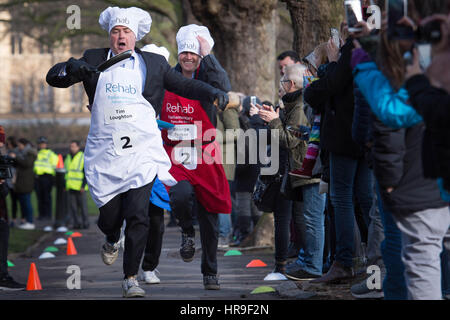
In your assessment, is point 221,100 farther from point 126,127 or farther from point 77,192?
point 77,192

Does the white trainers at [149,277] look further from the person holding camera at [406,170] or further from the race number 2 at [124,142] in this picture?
the person holding camera at [406,170]

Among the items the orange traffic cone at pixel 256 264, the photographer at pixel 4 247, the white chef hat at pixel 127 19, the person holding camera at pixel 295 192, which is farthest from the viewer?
the orange traffic cone at pixel 256 264

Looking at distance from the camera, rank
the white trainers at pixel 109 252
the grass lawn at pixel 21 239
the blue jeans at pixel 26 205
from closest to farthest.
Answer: the white trainers at pixel 109 252
the grass lawn at pixel 21 239
the blue jeans at pixel 26 205

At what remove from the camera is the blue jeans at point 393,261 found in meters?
5.45

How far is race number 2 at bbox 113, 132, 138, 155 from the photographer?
7305 millimetres

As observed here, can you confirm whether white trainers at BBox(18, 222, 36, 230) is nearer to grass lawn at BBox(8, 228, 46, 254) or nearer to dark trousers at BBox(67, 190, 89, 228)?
grass lawn at BBox(8, 228, 46, 254)

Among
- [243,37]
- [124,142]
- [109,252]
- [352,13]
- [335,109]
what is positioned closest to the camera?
[352,13]

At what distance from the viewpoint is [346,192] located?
7.29 metres

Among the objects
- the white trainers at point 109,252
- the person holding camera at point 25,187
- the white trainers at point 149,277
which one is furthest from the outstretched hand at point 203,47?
the person holding camera at point 25,187

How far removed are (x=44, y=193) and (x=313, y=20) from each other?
14.0 meters

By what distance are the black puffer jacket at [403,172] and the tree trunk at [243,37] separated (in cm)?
1106

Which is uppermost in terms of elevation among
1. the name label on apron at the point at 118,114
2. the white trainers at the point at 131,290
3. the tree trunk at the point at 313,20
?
the tree trunk at the point at 313,20

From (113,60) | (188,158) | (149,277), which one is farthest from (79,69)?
(149,277)
